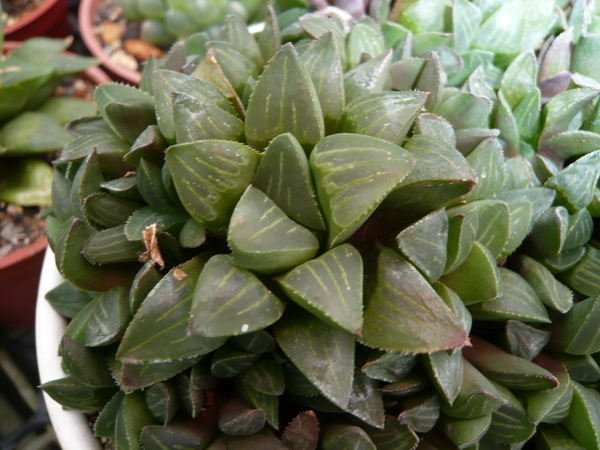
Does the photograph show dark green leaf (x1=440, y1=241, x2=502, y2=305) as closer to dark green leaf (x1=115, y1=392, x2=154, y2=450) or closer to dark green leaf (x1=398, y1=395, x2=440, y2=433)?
dark green leaf (x1=398, y1=395, x2=440, y2=433)

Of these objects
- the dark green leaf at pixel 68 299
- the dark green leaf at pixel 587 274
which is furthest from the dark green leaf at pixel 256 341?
the dark green leaf at pixel 587 274

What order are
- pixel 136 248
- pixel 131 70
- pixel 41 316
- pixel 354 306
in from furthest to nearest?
1. pixel 131 70
2. pixel 41 316
3. pixel 136 248
4. pixel 354 306

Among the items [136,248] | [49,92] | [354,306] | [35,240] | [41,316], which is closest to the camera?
[354,306]

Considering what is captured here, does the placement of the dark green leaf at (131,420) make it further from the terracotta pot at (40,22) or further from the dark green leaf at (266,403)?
the terracotta pot at (40,22)

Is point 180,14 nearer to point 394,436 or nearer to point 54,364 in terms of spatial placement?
point 54,364

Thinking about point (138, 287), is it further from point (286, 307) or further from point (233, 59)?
point (233, 59)

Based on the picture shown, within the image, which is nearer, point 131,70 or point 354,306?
point 354,306

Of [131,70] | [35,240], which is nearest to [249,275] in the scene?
[35,240]
